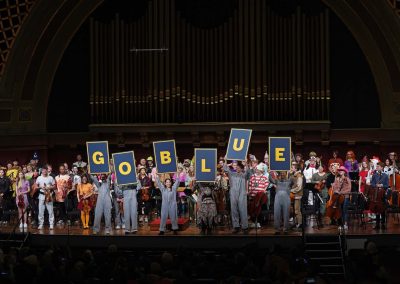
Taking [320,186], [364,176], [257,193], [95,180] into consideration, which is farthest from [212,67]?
[95,180]

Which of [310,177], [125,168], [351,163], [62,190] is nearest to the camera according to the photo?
[125,168]

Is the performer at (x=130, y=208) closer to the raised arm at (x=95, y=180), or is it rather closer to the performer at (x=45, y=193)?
the raised arm at (x=95, y=180)

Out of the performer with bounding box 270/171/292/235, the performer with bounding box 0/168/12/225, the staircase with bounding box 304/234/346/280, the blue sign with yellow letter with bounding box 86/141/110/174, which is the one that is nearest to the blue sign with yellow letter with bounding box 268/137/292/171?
the performer with bounding box 270/171/292/235

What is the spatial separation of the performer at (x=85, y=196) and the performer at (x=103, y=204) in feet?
1.63

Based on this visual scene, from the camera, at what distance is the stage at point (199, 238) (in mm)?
19938

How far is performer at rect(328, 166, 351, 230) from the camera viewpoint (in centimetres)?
2067

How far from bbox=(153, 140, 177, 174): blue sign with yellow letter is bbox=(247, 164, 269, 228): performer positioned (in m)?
1.91

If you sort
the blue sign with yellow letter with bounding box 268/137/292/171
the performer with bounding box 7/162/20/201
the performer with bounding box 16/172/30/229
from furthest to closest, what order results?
1. the performer with bounding box 7/162/20/201
2. the performer with bounding box 16/172/30/229
3. the blue sign with yellow letter with bounding box 268/137/292/171

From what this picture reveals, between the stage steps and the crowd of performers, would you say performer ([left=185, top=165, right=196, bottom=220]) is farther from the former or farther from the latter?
the stage steps

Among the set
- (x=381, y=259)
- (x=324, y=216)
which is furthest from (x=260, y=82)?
(x=381, y=259)

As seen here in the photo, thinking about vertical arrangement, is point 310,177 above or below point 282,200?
above

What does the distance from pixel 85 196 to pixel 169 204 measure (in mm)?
2144

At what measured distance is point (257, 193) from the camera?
2119 cm

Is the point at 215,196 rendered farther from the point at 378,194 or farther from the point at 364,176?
the point at 364,176
